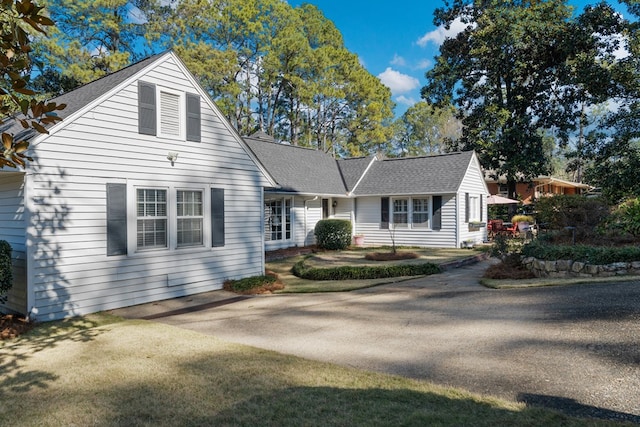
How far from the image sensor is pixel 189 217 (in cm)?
995

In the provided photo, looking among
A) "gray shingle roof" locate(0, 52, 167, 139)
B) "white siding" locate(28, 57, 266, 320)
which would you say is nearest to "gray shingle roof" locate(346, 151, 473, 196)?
"white siding" locate(28, 57, 266, 320)

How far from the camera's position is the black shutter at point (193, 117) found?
32.7 ft

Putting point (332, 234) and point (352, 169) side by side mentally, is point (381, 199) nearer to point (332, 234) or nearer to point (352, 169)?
point (352, 169)

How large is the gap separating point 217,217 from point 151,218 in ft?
5.79

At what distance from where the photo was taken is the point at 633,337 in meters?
5.00

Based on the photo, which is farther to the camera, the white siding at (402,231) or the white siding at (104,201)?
the white siding at (402,231)

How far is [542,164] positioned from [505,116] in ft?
12.6

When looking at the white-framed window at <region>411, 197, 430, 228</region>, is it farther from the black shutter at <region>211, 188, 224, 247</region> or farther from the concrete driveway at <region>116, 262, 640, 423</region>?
the black shutter at <region>211, 188, 224, 247</region>

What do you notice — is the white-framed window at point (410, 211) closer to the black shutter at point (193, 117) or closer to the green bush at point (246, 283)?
the green bush at point (246, 283)

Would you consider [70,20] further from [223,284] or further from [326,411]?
[326,411]

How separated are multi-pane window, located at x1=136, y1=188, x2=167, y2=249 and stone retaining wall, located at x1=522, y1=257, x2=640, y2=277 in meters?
9.37

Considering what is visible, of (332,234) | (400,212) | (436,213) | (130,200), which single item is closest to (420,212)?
(436,213)

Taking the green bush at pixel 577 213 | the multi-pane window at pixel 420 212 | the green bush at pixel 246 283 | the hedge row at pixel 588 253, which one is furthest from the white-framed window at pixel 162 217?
the multi-pane window at pixel 420 212

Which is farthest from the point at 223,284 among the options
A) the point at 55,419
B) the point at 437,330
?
the point at 55,419
